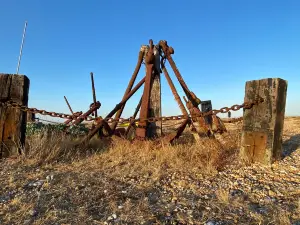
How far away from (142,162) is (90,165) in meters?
0.76

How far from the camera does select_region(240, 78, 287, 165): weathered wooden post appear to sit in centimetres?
374

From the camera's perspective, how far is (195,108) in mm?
5266

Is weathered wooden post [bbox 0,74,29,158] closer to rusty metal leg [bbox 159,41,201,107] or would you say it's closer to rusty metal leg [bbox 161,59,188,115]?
rusty metal leg [bbox 161,59,188,115]

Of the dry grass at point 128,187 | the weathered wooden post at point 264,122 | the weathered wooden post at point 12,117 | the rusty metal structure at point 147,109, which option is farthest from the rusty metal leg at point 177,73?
the weathered wooden post at point 12,117

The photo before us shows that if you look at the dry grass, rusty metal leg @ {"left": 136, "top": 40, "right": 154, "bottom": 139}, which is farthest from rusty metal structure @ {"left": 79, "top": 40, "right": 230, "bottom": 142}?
the dry grass

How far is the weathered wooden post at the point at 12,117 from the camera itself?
409 cm

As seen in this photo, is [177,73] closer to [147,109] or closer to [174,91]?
[174,91]

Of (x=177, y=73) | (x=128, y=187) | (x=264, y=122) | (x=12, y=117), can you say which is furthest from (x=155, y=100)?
(x=128, y=187)

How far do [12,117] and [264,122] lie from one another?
3734 mm

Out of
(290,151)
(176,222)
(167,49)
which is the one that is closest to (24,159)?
(176,222)

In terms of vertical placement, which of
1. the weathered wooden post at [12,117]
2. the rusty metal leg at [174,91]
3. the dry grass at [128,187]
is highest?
the rusty metal leg at [174,91]

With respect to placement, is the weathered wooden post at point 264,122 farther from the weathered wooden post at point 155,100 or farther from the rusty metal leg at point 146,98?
the weathered wooden post at point 155,100

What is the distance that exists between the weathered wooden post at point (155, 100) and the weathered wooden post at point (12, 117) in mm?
2605

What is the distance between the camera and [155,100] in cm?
604
